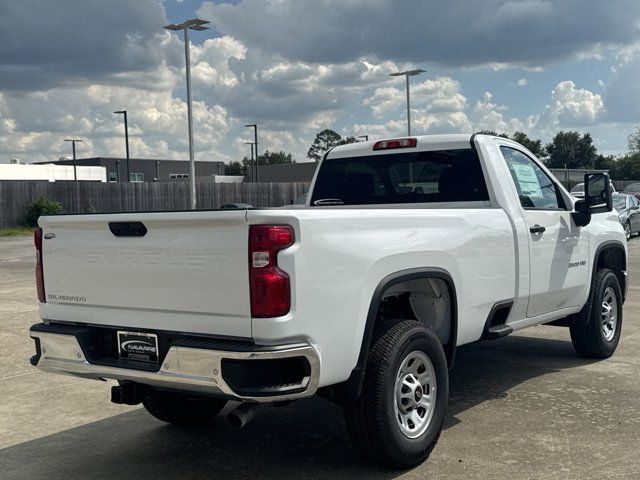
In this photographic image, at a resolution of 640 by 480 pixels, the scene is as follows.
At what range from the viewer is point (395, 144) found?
633 centimetres

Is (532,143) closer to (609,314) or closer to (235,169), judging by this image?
(235,169)

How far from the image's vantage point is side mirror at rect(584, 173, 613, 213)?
6564 millimetres

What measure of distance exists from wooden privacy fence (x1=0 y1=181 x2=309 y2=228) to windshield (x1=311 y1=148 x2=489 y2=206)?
23.9m

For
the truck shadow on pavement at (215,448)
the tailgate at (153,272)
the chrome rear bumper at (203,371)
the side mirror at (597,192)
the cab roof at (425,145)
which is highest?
the cab roof at (425,145)

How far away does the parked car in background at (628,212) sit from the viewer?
22127 mm

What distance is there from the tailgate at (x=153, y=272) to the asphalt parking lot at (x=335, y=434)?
1.03m

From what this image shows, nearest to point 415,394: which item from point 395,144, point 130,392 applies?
point 130,392

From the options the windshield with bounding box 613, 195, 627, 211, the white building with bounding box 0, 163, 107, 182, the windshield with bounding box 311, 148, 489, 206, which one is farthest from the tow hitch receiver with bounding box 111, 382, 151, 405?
the white building with bounding box 0, 163, 107, 182

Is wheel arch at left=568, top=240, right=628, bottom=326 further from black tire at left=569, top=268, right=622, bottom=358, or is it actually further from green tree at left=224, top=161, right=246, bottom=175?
green tree at left=224, top=161, right=246, bottom=175

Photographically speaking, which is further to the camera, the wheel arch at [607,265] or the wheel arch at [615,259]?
the wheel arch at [615,259]

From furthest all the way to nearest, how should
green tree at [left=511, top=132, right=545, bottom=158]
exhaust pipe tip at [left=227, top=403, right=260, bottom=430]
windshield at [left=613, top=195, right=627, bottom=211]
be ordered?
green tree at [left=511, top=132, right=545, bottom=158], windshield at [left=613, top=195, right=627, bottom=211], exhaust pipe tip at [left=227, top=403, right=260, bottom=430]

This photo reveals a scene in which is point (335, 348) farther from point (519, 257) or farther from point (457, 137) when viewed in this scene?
point (457, 137)

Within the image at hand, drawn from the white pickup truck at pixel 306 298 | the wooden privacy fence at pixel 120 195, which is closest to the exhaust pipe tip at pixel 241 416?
the white pickup truck at pixel 306 298

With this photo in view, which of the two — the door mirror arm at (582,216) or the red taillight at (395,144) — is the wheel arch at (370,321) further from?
the door mirror arm at (582,216)
